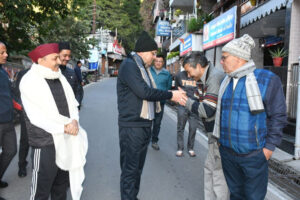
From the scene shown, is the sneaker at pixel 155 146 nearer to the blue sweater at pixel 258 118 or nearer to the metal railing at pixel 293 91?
the blue sweater at pixel 258 118

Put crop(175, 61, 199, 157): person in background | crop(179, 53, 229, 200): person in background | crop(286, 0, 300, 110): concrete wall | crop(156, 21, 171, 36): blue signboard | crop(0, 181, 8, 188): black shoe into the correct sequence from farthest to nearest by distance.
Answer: crop(156, 21, 171, 36): blue signboard → crop(286, 0, 300, 110): concrete wall → crop(175, 61, 199, 157): person in background → crop(0, 181, 8, 188): black shoe → crop(179, 53, 229, 200): person in background

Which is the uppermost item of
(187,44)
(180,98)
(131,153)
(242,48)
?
(187,44)

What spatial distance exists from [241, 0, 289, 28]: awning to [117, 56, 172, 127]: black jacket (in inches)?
255

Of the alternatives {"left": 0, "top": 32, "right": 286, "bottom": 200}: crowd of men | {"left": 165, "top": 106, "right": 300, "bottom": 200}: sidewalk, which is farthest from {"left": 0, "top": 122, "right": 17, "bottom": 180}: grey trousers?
{"left": 165, "top": 106, "right": 300, "bottom": 200}: sidewalk

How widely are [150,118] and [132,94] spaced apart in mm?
346

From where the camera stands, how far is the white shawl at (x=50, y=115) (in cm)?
233

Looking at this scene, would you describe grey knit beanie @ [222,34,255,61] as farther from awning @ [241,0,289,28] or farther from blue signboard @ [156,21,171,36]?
blue signboard @ [156,21,171,36]

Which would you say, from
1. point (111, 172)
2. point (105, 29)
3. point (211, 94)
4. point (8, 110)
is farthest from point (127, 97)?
point (105, 29)

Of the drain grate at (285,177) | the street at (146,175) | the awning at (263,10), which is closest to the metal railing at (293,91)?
the awning at (263,10)

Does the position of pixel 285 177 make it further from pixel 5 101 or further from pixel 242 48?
pixel 5 101

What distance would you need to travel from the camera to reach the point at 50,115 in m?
2.36

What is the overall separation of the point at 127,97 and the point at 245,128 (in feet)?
4.31

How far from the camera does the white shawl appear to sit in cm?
233

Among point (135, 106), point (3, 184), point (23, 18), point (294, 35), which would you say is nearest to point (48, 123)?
point (135, 106)
